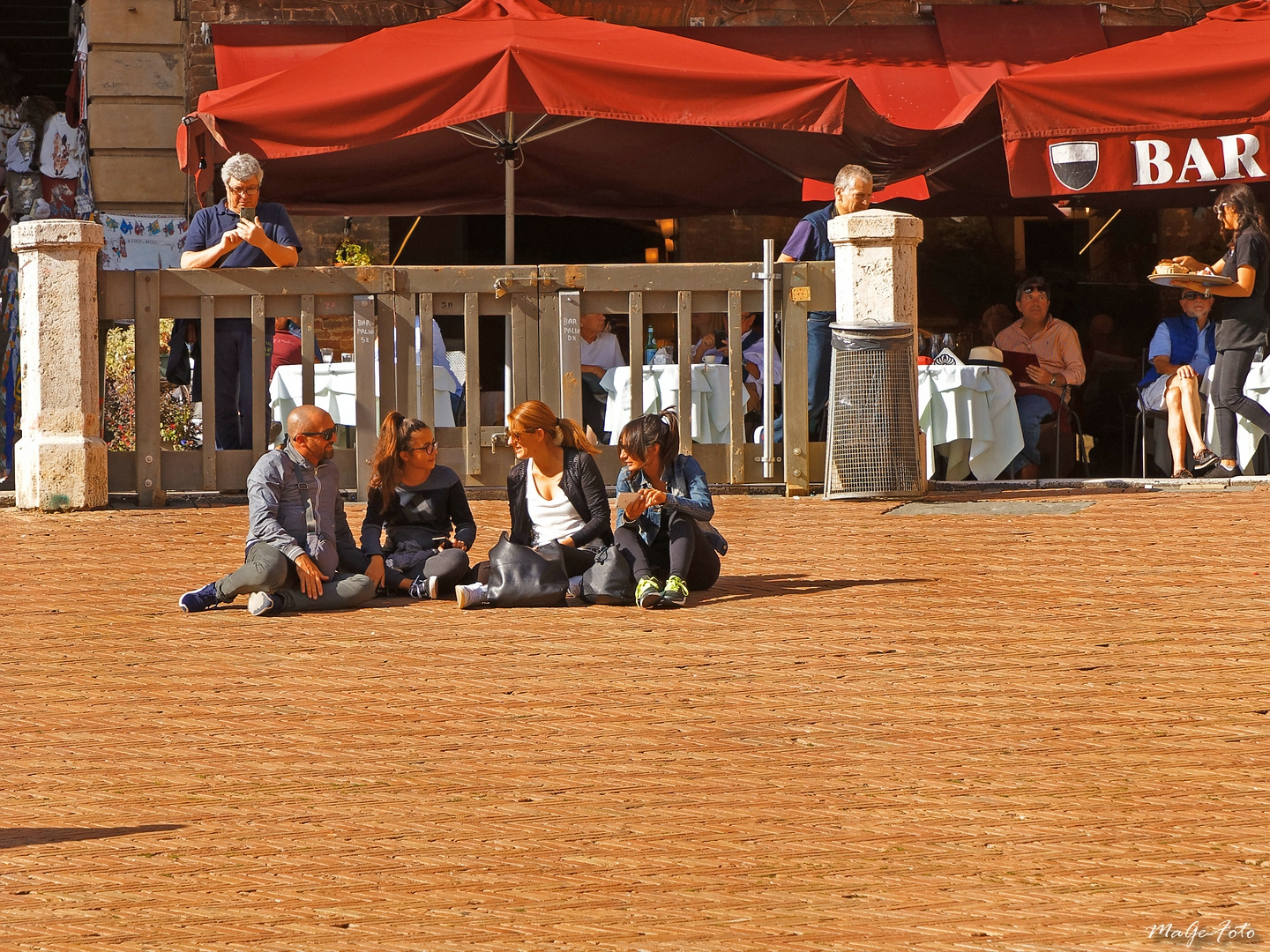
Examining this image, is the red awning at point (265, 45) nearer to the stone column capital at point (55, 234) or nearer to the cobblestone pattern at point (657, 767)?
the stone column capital at point (55, 234)

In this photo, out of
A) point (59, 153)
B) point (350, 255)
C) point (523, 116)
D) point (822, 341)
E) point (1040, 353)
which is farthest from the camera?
point (59, 153)

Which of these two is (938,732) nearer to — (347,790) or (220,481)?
(347,790)

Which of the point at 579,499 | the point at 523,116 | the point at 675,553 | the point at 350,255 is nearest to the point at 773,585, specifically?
the point at 675,553

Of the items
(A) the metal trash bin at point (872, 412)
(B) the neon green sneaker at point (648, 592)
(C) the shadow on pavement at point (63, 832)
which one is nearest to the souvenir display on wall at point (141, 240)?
(A) the metal trash bin at point (872, 412)

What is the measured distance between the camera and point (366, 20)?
1518cm

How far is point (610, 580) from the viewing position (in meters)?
6.82

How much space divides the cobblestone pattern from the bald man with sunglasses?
0.16 meters

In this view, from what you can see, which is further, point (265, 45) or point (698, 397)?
point (265, 45)

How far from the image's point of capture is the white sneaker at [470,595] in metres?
6.77

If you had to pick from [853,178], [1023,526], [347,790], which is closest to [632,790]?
[347,790]

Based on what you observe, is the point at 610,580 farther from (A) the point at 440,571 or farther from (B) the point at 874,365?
(B) the point at 874,365

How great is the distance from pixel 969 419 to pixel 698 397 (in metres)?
1.67

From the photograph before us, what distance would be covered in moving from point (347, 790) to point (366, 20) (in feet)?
39.9

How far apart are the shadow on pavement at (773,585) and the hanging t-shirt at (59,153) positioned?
34.1 ft
